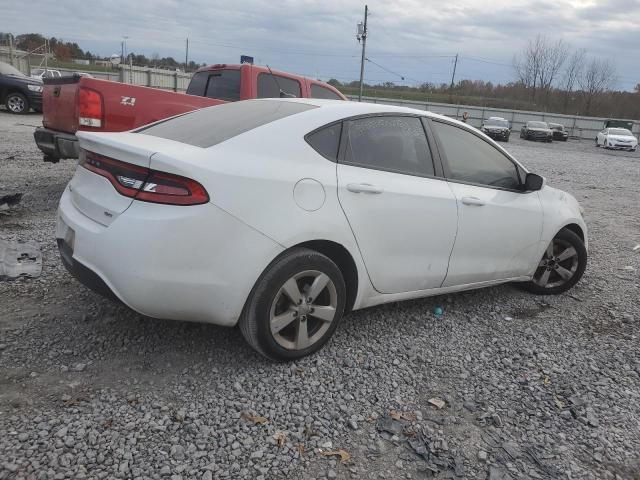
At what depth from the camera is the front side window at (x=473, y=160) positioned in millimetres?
3926

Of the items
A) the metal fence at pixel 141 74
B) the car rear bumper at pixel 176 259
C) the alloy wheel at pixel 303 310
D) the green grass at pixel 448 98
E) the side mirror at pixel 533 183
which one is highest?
the green grass at pixel 448 98

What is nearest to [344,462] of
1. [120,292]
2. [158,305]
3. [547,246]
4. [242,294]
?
[242,294]

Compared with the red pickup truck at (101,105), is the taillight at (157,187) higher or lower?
lower

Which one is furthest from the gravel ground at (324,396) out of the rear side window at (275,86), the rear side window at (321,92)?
the rear side window at (321,92)

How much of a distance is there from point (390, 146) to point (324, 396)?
1.69 meters

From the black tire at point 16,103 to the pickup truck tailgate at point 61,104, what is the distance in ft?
43.7

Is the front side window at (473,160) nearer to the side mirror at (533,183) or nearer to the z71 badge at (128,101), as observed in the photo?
the side mirror at (533,183)

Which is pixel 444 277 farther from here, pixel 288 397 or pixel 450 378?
pixel 288 397

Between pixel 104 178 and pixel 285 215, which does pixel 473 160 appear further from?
pixel 104 178

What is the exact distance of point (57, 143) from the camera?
621cm

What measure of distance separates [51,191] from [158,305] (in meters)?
5.27

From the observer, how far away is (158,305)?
2764mm

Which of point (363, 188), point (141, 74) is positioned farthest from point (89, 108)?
point (141, 74)

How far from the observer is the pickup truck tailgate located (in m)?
6.12
